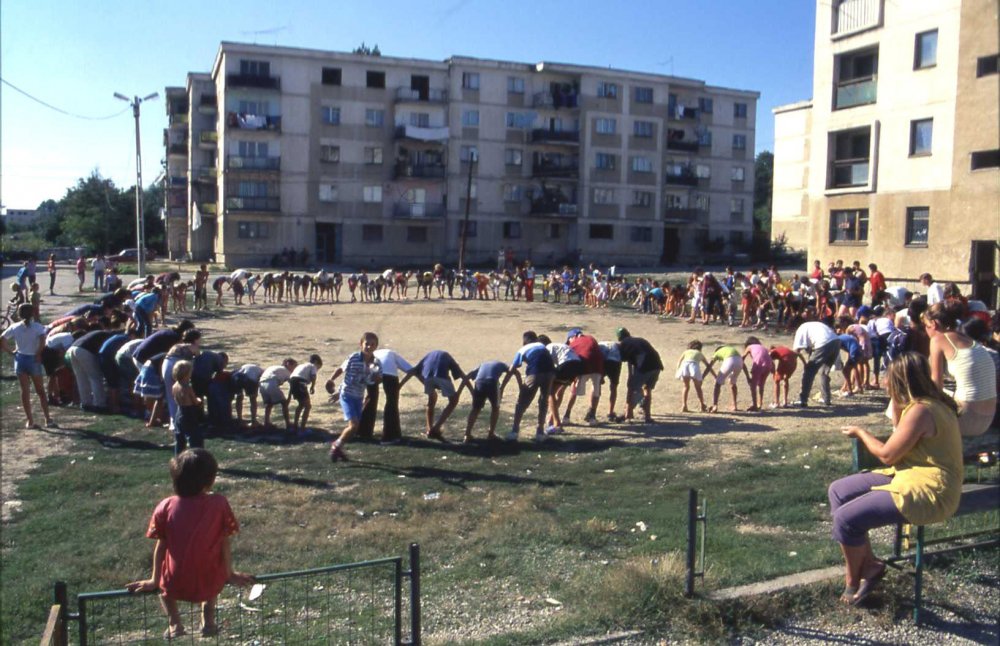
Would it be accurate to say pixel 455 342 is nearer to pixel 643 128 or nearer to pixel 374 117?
pixel 374 117

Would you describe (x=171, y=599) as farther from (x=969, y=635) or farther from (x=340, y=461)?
(x=340, y=461)

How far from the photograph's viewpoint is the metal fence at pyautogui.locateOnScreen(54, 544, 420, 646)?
576 centimetres

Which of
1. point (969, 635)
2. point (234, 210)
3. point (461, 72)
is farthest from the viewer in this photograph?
point (461, 72)

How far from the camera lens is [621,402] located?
14.6 m

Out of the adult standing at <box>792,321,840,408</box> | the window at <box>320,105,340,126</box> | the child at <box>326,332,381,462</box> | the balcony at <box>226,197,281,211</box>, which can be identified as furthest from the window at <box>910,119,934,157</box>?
the balcony at <box>226,197,281,211</box>

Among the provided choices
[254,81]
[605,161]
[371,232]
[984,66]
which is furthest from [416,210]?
[984,66]

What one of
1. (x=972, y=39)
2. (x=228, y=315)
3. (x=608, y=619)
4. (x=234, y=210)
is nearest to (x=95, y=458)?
(x=608, y=619)

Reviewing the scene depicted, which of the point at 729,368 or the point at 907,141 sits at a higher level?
the point at 907,141

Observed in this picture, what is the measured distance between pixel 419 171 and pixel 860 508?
54198mm

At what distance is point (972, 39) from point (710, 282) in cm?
942

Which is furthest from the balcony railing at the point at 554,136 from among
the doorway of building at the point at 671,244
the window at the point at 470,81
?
the doorway of building at the point at 671,244

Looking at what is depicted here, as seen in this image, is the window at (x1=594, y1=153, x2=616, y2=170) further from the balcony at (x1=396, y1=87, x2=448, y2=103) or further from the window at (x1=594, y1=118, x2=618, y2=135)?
the balcony at (x1=396, y1=87, x2=448, y2=103)

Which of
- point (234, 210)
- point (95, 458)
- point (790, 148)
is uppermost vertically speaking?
point (790, 148)

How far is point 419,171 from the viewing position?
191ft
